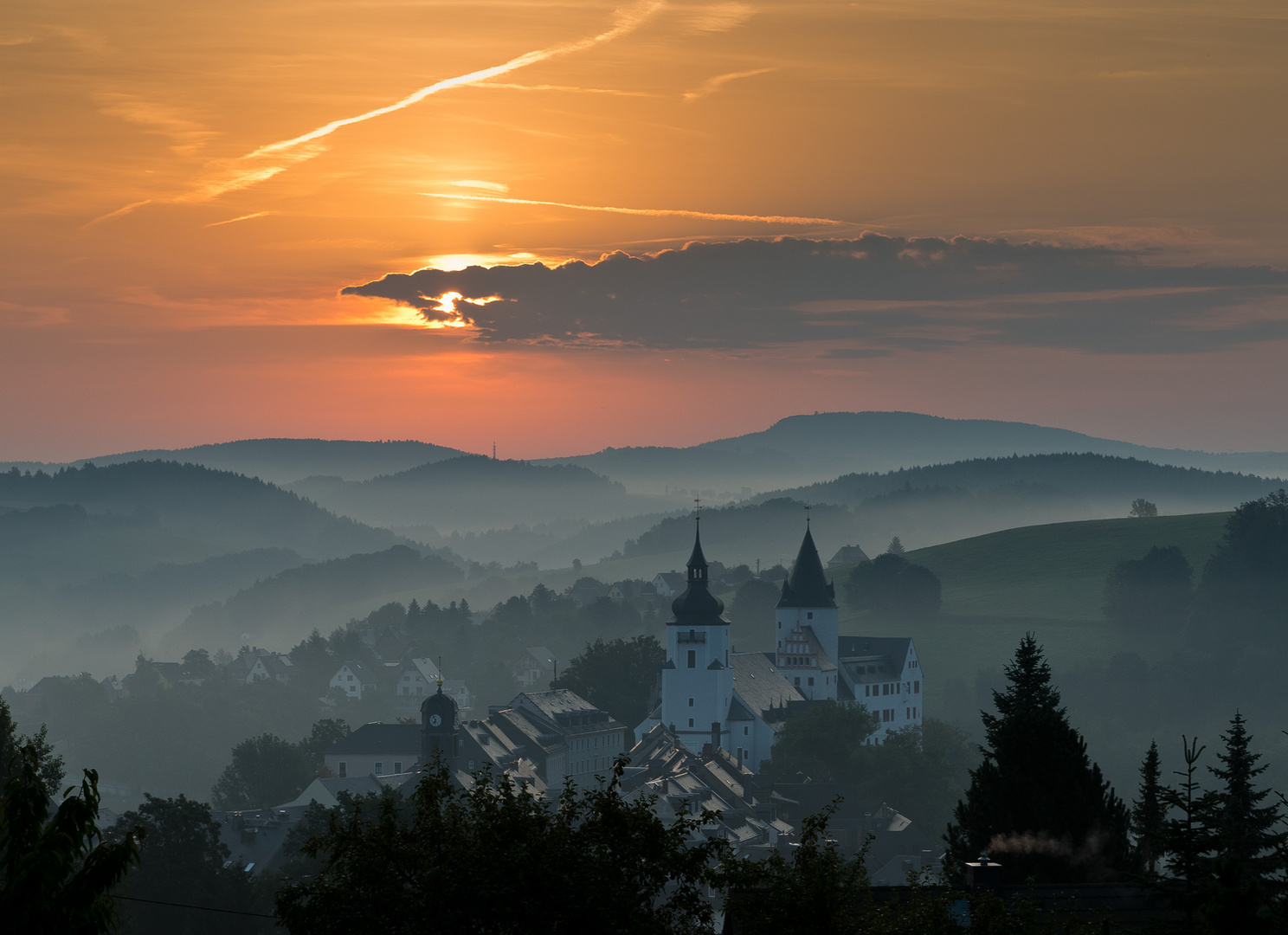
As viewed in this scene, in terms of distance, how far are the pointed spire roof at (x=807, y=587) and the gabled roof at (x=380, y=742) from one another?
31004 mm

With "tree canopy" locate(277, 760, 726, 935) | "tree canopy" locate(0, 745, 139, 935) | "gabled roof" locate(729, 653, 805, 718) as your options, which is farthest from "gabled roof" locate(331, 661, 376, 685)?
"tree canopy" locate(0, 745, 139, 935)

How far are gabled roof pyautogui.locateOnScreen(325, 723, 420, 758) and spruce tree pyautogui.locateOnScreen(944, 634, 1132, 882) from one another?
77219mm

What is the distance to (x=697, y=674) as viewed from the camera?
11038 centimetres

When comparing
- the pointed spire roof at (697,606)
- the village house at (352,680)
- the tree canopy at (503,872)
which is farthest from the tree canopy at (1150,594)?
the tree canopy at (503,872)

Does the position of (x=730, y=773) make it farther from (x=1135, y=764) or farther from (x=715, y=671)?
(x=1135, y=764)

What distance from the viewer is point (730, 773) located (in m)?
95.3

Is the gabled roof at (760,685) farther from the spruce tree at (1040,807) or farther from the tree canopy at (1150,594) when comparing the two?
the spruce tree at (1040,807)

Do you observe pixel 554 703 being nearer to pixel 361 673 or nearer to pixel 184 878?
A: pixel 184 878

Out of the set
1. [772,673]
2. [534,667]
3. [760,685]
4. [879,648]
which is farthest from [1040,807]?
[534,667]

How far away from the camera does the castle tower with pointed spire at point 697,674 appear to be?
4328 inches

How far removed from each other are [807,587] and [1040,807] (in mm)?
89054

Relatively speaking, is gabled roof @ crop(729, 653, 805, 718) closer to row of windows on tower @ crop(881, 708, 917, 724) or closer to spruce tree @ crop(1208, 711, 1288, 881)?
row of windows on tower @ crop(881, 708, 917, 724)

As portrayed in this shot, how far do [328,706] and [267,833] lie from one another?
99800 millimetres

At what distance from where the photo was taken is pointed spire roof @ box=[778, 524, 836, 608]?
126 metres
